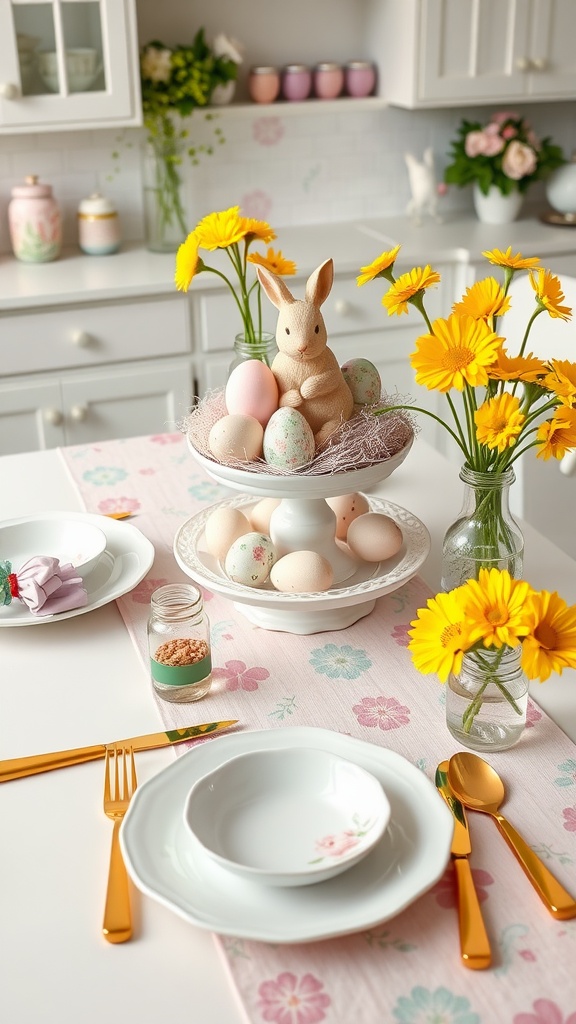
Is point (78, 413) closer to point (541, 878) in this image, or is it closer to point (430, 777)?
point (430, 777)

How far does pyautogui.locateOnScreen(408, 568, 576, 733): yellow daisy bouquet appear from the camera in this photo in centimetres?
78

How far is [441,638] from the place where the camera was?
81 cm

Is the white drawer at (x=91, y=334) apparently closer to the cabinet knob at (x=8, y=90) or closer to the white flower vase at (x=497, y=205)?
the cabinet knob at (x=8, y=90)

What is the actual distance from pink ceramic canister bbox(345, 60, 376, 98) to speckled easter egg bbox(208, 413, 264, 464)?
2.07 m

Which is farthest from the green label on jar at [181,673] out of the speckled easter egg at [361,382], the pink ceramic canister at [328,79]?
the pink ceramic canister at [328,79]

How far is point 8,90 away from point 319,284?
166cm

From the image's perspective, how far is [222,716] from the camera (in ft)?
3.20

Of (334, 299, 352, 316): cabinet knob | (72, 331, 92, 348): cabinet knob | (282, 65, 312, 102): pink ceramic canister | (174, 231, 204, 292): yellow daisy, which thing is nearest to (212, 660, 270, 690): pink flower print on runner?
(174, 231, 204, 292): yellow daisy

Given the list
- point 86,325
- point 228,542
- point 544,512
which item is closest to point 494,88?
point 86,325

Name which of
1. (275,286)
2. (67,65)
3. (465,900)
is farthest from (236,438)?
(67,65)

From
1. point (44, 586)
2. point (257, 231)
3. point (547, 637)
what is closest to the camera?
point (547, 637)

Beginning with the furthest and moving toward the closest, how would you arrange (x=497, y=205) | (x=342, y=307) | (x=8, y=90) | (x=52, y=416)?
(x=497, y=205), (x=342, y=307), (x=52, y=416), (x=8, y=90)

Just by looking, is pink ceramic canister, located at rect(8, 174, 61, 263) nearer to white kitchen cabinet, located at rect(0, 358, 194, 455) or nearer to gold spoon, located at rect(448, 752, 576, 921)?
white kitchen cabinet, located at rect(0, 358, 194, 455)

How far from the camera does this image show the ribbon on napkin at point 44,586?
3.63 ft
